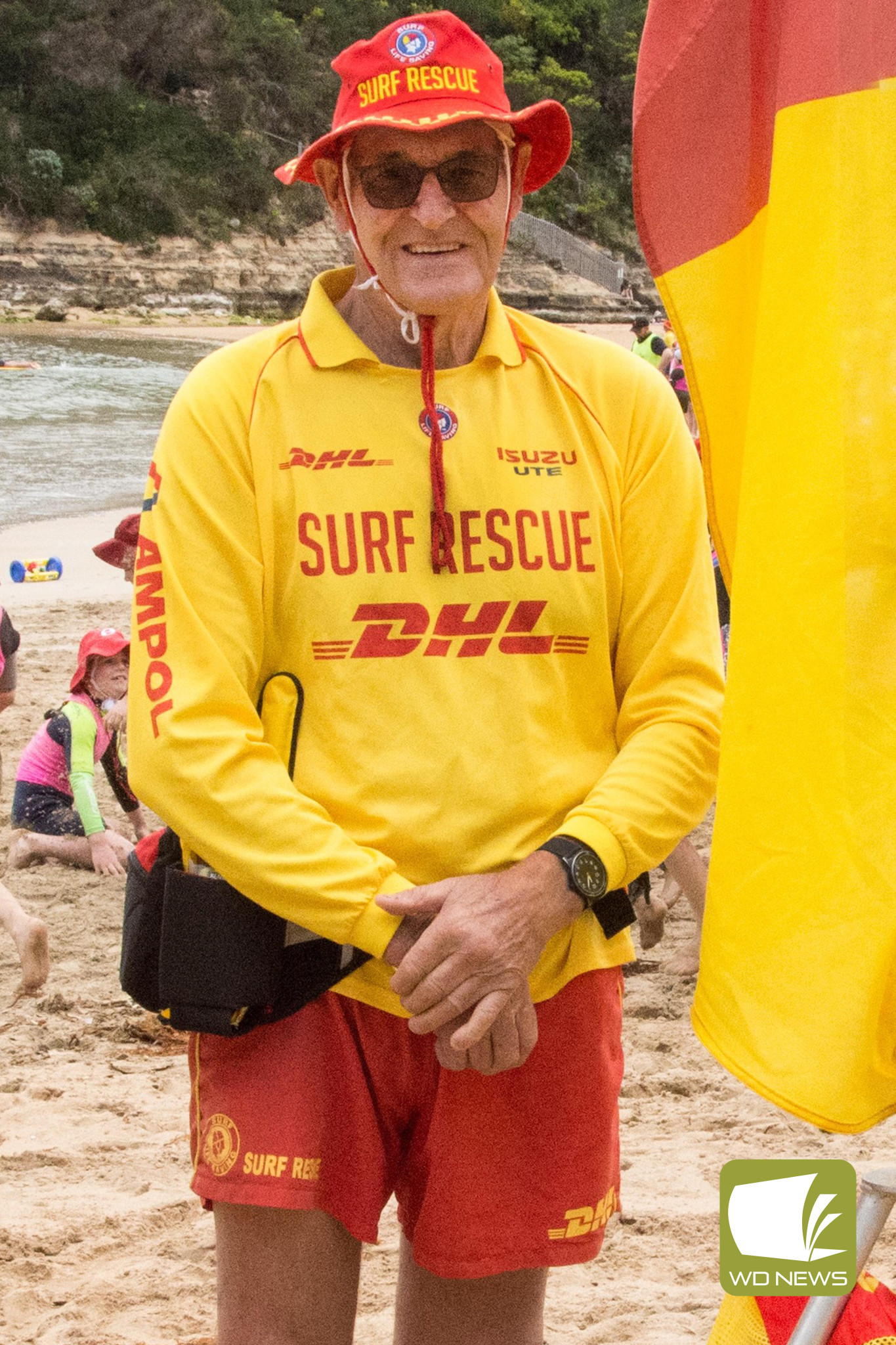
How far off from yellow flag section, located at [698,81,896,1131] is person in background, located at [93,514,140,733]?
3.99m

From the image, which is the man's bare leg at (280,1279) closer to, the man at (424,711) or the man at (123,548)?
the man at (424,711)

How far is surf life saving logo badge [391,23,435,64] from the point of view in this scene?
6.68ft

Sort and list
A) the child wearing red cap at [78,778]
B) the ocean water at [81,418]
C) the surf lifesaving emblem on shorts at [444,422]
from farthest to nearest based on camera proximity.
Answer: the ocean water at [81,418] → the child wearing red cap at [78,778] → the surf lifesaving emblem on shorts at [444,422]

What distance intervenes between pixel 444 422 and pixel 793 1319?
1.17 m

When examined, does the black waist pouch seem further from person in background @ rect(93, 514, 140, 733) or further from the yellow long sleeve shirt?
person in background @ rect(93, 514, 140, 733)

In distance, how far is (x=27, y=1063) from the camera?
4055 millimetres

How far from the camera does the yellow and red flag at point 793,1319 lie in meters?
1.64

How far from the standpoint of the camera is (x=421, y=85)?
2.03 metres

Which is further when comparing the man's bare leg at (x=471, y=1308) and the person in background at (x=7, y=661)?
the person in background at (x=7, y=661)

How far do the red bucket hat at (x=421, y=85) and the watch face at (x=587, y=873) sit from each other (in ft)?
3.17

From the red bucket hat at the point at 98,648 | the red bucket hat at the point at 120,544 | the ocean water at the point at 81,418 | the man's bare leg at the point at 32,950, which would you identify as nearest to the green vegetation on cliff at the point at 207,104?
the ocean water at the point at 81,418

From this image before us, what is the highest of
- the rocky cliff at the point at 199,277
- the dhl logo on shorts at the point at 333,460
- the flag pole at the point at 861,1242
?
the rocky cliff at the point at 199,277

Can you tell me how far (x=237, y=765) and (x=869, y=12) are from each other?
1.10 metres

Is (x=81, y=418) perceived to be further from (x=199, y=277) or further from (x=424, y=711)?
(x=199, y=277)
